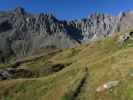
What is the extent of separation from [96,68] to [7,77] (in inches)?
1021

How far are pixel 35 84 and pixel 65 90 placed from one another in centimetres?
1023

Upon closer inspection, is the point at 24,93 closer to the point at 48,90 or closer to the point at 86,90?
the point at 48,90

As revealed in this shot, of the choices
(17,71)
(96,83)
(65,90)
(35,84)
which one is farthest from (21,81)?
(17,71)

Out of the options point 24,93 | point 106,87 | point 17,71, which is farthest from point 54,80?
point 17,71

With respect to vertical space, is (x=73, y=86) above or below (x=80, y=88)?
above

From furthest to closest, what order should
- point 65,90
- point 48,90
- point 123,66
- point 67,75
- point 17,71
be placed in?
point 17,71
point 67,75
point 123,66
point 48,90
point 65,90

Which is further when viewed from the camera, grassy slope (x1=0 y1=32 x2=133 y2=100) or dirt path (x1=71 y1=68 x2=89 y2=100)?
dirt path (x1=71 y1=68 x2=89 y2=100)

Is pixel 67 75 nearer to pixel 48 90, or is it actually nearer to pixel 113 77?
pixel 48 90

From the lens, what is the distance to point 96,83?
45.5m

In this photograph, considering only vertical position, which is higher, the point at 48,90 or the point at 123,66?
the point at 123,66

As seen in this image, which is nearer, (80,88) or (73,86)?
(80,88)

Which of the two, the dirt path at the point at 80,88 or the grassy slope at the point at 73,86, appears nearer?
the grassy slope at the point at 73,86

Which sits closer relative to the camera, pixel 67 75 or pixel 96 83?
pixel 96 83

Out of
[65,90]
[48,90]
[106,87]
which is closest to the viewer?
[106,87]
